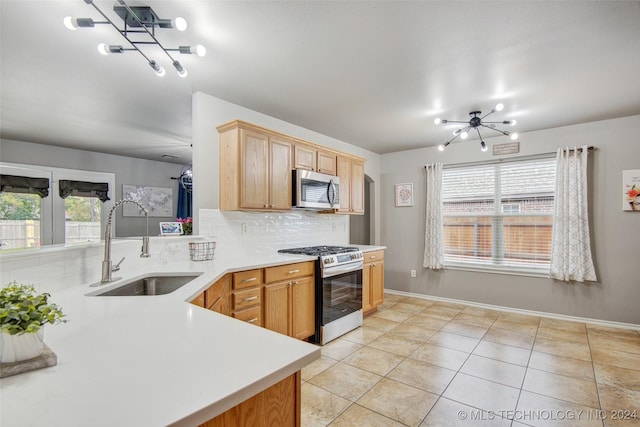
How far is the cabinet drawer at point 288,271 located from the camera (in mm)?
2670

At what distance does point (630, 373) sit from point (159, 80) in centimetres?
467

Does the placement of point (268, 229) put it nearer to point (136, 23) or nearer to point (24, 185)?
point (136, 23)

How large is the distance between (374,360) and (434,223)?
104 inches

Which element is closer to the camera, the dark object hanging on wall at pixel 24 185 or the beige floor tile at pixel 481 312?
the beige floor tile at pixel 481 312

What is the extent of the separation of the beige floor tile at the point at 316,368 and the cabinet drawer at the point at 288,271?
0.76 meters

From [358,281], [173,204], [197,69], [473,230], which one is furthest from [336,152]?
[173,204]

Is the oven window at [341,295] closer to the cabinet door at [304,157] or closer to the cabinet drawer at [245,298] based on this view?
the cabinet drawer at [245,298]

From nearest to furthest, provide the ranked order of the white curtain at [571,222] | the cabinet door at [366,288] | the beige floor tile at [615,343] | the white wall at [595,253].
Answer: the beige floor tile at [615,343]
the white wall at [595,253]
the white curtain at [571,222]
the cabinet door at [366,288]

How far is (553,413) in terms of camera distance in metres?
1.99

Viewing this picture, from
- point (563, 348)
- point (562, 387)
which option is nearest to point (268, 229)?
point (562, 387)

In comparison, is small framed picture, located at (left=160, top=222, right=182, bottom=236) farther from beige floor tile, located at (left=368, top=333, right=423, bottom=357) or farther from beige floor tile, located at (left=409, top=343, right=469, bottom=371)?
beige floor tile, located at (left=409, top=343, right=469, bottom=371)

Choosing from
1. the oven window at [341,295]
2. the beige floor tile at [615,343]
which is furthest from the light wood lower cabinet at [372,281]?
the beige floor tile at [615,343]

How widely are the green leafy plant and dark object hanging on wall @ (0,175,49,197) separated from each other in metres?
4.92

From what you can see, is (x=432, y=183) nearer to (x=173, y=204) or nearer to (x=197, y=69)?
(x=197, y=69)
